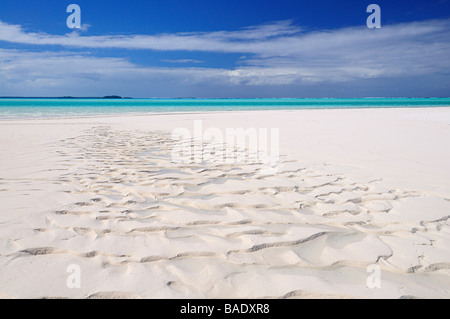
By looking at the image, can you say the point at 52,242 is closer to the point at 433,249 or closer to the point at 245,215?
the point at 245,215

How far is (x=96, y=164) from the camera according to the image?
4.94 meters

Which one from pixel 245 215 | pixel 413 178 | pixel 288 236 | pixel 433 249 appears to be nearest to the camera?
pixel 433 249

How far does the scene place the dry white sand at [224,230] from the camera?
1865 mm

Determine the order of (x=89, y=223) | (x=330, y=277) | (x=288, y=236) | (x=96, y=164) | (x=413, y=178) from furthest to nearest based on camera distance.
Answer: (x=96, y=164) → (x=413, y=178) → (x=89, y=223) → (x=288, y=236) → (x=330, y=277)

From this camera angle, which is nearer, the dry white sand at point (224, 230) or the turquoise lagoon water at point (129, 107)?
the dry white sand at point (224, 230)

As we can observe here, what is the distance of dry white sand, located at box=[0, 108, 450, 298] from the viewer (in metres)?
1.87

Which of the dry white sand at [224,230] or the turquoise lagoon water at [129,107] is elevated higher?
the turquoise lagoon water at [129,107]

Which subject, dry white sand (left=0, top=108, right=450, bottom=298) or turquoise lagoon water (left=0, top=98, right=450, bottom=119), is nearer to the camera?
dry white sand (left=0, top=108, right=450, bottom=298)

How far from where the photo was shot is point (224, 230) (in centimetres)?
258

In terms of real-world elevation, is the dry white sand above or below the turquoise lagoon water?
below

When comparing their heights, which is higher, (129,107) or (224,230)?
(129,107)

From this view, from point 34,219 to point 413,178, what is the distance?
4.50 metres
